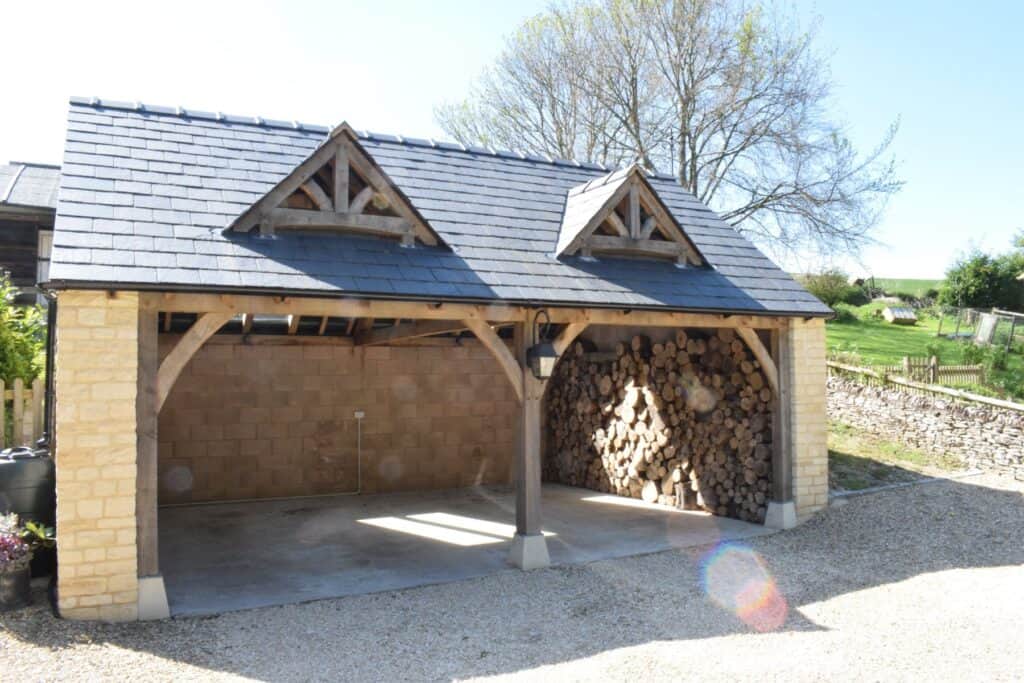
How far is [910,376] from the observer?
11695 millimetres

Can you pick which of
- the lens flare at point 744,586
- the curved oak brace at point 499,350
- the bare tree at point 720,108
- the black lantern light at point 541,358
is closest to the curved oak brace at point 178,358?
the curved oak brace at point 499,350

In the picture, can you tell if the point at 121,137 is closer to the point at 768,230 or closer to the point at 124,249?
the point at 124,249

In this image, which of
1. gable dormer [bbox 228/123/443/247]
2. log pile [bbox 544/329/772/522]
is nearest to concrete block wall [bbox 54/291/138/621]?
gable dormer [bbox 228/123/443/247]

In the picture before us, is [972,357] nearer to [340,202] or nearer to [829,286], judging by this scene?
[829,286]

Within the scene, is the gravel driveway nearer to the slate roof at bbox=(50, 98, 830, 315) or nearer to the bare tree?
the slate roof at bbox=(50, 98, 830, 315)

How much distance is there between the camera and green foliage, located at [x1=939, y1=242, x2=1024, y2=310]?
20516 mm

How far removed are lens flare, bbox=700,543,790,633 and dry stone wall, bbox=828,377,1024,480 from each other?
532cm

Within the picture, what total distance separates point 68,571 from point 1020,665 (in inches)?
235

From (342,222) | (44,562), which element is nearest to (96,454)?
(44,562)

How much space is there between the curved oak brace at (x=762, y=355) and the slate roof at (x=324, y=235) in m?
0.36

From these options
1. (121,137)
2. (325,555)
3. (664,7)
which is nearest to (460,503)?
(325,555)

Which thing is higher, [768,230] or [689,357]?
[768,230]

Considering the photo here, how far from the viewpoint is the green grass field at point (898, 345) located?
12.5 meters

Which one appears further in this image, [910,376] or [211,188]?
[910,376]
